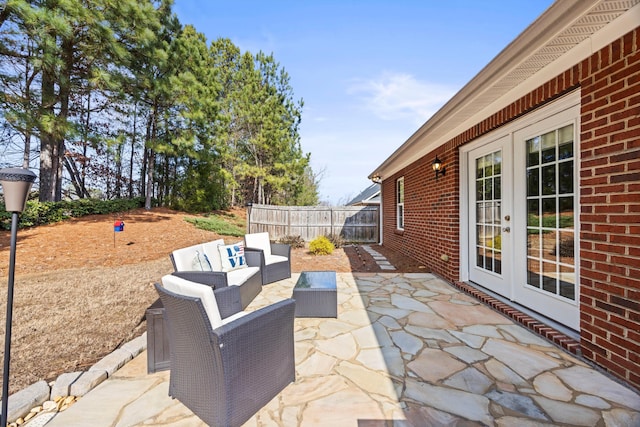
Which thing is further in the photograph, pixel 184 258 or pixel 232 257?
pixel 232 257

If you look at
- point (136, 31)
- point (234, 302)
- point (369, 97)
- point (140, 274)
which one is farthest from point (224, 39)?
point (234, 302)

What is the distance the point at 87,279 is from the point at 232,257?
10.2 feet

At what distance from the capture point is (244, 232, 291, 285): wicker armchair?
4750 mm

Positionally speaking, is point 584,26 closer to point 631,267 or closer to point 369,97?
point 631,267

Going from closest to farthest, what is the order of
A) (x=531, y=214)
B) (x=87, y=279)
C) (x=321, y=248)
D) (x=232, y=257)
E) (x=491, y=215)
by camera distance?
(x=531, y=214), (x=491, y=215), (x=232, y=257), (x=87, y=279), (x=321, y=248)

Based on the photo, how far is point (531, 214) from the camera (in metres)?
3.14

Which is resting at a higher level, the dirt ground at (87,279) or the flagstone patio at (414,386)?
the dirt ground at (87,279)

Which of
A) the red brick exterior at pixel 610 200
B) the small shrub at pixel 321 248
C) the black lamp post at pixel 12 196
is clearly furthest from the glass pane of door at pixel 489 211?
the black lamp post at pixel 12 196

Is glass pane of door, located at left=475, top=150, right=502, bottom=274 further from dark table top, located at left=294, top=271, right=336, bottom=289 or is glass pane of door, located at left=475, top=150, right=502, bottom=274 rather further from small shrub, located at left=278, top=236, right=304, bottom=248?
→ small shrub, located at left=278, top=236, right=304, bottom=248

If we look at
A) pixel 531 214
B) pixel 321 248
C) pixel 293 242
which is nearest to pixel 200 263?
pixel 531 214

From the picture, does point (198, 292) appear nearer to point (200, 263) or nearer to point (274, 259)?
point (200, 263)

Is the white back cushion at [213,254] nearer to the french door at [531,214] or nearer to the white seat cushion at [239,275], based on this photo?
the white seat cushion at [239,275]

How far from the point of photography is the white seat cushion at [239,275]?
348 cm

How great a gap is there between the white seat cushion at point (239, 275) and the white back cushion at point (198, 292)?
1589mm
